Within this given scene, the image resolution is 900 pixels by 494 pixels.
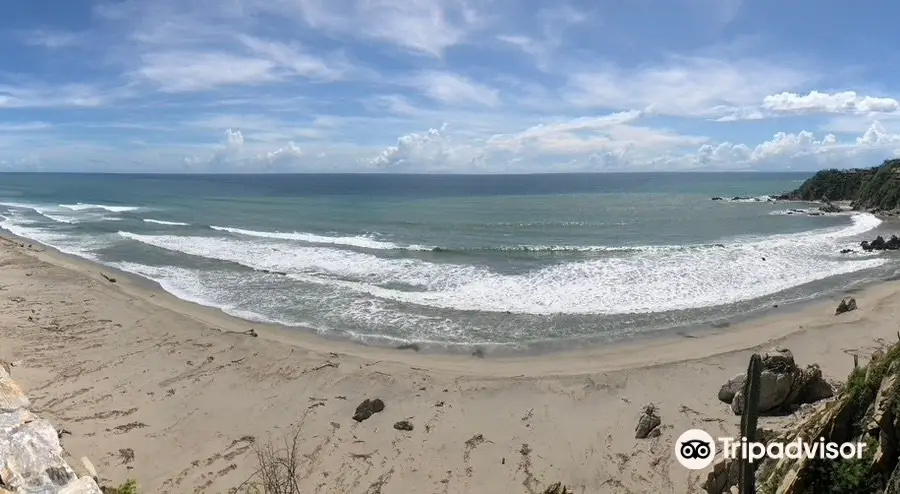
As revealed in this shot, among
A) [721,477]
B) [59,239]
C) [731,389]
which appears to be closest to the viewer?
[721,477]

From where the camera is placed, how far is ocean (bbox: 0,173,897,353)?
65.9ft

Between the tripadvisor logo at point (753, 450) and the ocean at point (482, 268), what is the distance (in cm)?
662

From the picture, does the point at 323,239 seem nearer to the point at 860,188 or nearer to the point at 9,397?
the point at 9,397

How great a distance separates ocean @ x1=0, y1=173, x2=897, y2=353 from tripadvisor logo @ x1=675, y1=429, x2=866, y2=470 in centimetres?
662

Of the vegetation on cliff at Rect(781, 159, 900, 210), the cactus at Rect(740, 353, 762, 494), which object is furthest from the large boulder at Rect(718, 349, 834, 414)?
the vegetation on cliff at Rect(781, 159, 900, 210)

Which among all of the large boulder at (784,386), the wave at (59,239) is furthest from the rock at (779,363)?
the wave at (59,239)

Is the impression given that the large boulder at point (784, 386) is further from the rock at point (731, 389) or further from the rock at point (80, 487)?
the rock at point (80, 487)

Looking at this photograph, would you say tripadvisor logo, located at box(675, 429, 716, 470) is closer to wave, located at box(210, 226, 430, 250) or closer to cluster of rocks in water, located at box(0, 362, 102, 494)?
cluster of rocks in water, located at box(0, 362, 102, 494)

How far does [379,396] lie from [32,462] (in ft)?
26.0

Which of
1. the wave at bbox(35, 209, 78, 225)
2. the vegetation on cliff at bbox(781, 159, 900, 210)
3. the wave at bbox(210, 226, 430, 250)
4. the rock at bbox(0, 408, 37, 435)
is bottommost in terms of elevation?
the rock at bbox(0, 408, 37, 435)

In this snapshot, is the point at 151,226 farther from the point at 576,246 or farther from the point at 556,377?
the point at 556,377

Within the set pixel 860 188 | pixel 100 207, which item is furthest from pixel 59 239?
pixel 860 188

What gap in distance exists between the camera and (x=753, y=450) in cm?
783

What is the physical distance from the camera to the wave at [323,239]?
36.4m
